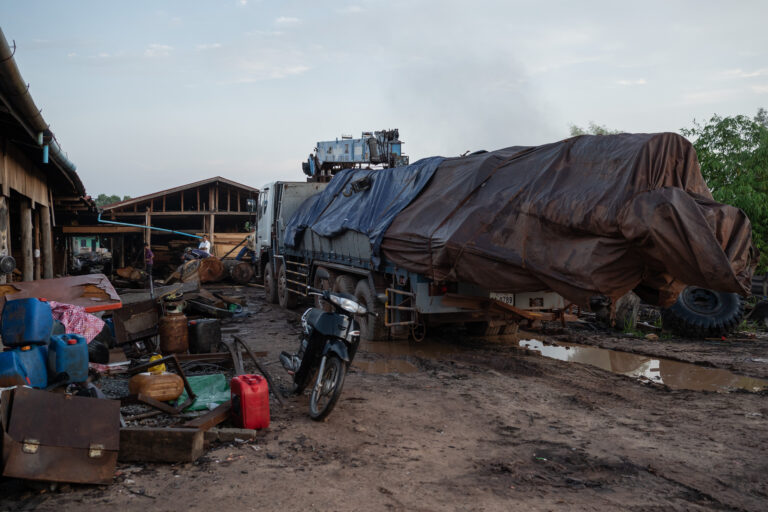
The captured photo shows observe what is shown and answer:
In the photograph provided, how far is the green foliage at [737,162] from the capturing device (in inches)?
600

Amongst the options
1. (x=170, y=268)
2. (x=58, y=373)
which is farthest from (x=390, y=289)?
(x=170, y=268)

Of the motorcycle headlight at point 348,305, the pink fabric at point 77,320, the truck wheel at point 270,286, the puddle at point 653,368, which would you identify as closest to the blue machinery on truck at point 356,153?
the truck wheel at point 270,286

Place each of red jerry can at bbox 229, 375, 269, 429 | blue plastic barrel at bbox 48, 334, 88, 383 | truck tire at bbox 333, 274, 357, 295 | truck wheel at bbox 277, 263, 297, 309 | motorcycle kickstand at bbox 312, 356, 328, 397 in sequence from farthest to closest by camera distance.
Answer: truck wheel at bbox 277, 263, 297, 309, truck tire at bbox 333, 274, 357, 295, motorcycle kickstand at bbox 312, 356, 328, 397, blue plastic barrel at bbox 48, 334, 88, 383, red jerry can at bbox 229, 375, 269, 429

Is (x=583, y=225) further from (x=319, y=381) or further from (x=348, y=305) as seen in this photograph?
(x=319, y=381)

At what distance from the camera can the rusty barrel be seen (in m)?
7.40

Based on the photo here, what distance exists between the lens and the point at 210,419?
4570 millimetres

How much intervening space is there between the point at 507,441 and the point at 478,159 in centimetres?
397

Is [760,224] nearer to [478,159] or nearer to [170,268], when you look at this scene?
[478,159]

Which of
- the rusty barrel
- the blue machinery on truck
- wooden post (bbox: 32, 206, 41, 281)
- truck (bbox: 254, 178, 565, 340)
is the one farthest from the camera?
Result: the blue machinery on truck

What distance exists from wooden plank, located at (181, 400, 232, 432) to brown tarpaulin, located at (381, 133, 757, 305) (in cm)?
316

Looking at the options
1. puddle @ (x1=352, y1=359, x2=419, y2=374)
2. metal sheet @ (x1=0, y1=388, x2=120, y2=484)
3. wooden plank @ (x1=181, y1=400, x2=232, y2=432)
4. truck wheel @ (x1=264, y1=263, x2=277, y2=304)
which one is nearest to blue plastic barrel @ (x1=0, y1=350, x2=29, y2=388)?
metal sheet @ (x1=0, y1=388, x2=120, y2=484)

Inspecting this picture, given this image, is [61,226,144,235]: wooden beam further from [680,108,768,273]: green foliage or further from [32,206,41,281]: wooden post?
[680,108,768,273]: green foliage

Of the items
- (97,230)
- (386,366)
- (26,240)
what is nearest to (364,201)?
(386,366)

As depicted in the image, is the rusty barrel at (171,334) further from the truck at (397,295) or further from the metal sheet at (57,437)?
the metal sheet at (57,437)
